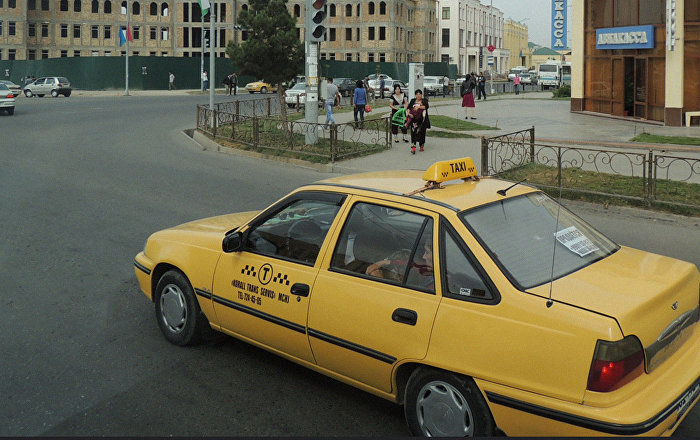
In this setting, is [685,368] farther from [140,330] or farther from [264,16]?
[264,16]

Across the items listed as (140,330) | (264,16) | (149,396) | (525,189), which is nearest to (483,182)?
(525,189)

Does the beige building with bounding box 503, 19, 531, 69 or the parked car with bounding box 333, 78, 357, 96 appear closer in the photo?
the parked car with bounding box 333, 78, 357, 96

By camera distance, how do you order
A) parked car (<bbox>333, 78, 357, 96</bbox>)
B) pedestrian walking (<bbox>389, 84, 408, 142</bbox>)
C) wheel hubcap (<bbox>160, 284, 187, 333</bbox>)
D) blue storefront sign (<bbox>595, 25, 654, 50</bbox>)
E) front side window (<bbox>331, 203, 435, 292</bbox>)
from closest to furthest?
front side window (<bbox>331, 203, 435, 292</bbox>)
wheel hubcap (<bbox>160, 284, 187, 333</bbox>)
pedestrian walking (<bbox>389, 84, 408, 142</bbox>)
blue storefront sign (<bbox>595, 25, 654, 50</bbox>)
parked car (<bbox>333, 78, 357, 96</bbox>)

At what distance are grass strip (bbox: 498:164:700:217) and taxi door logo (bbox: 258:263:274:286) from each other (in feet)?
28.0

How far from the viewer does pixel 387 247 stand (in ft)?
15.2

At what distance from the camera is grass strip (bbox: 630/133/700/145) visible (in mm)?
19516

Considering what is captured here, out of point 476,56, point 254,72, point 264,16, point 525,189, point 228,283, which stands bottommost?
point 228,283

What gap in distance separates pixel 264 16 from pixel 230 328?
21.3m

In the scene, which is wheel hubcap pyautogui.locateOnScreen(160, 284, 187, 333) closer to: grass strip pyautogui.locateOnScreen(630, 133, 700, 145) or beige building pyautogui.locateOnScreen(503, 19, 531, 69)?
grass strip pyautogui.locateOnScreen(630, 133, 700, 145)

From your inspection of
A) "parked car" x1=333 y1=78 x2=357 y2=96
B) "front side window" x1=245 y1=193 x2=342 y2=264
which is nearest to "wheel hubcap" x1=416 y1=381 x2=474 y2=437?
"front side window" x1=245 y1=193 x2=342 y2=264

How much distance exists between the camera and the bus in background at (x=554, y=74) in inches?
2734

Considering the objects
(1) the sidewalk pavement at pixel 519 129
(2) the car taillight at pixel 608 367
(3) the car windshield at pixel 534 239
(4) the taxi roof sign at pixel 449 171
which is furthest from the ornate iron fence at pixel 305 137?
(2) the car taillight at pixel 608 367

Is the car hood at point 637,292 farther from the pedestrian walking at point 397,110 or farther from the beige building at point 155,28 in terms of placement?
the beige building at point 155,28

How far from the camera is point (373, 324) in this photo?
14.5 feet
